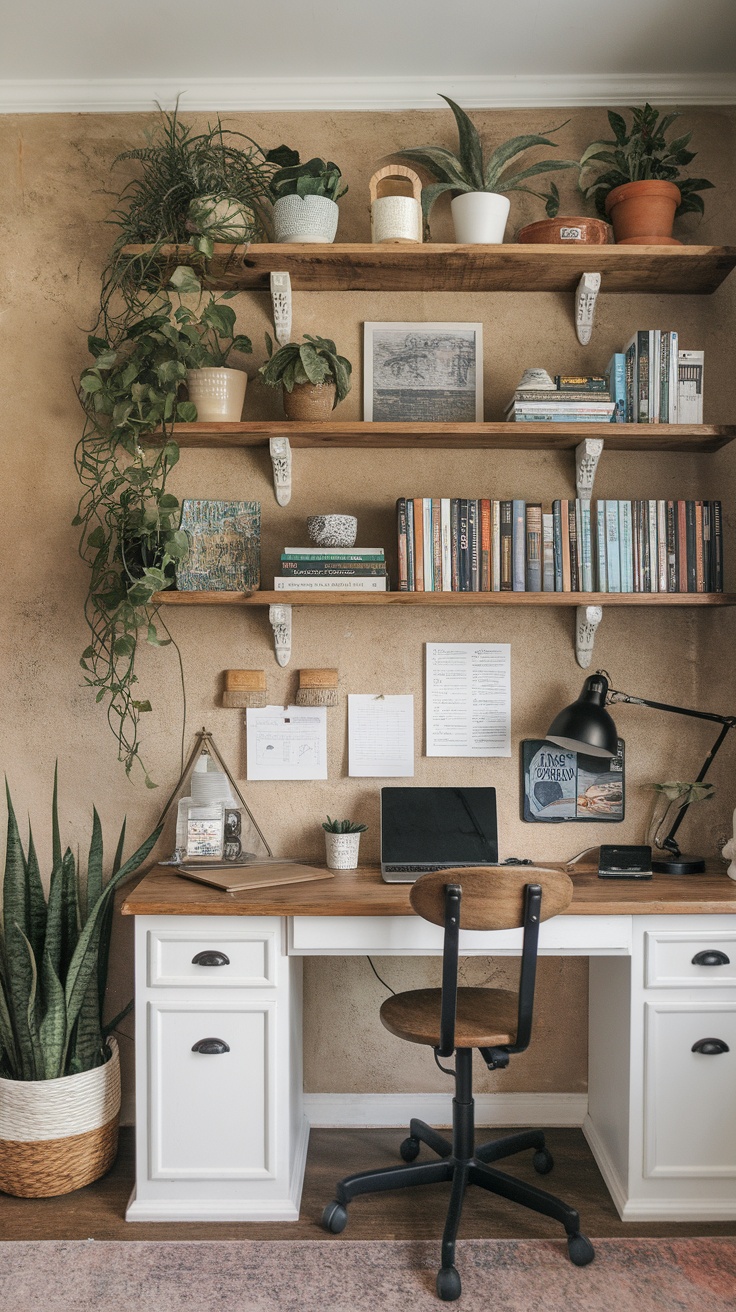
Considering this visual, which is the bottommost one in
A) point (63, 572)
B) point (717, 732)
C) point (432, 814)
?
point (432, 814)

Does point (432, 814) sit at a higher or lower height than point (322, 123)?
lower

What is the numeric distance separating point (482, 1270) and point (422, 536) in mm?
1766

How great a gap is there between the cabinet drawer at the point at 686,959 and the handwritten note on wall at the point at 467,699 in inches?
27.7

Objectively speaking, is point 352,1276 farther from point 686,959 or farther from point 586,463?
point 586,463

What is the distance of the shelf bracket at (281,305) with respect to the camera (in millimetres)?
2648

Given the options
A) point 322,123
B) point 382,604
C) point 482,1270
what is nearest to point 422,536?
point 382,604

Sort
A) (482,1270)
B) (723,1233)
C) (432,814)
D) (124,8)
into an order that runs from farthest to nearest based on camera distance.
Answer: (432,814)
(124,8)
(723,1233)
(482,1270)

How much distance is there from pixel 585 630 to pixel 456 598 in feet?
1.41

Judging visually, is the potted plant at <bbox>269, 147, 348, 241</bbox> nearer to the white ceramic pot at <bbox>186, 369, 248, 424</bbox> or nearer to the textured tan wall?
the textured tan wall

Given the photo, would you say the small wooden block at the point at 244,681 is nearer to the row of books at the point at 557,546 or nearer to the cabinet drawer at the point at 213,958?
the row of books at the point at 557,546

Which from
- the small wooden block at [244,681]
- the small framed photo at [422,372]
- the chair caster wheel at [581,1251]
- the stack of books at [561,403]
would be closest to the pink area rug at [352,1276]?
the chair caster wheel at [581,1251]

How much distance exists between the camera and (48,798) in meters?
2.80

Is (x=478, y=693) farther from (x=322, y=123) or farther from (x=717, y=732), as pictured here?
(x=322, y=123)

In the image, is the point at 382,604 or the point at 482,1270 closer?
the point at 482,1270
